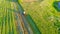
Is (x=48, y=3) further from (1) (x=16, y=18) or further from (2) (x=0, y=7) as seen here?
(2) (x=0, y=7)

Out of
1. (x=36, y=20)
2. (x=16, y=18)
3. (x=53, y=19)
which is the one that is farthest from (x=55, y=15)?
(x=16, y=18)

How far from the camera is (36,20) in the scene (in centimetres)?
142

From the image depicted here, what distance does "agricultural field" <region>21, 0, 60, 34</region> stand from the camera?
51.9 inches

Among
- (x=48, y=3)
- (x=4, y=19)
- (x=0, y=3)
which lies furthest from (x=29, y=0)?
(x=4, y=19)

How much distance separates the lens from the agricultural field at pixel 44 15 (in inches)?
51.9

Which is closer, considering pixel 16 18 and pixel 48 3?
pixel 16 18

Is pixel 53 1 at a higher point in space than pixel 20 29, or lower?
higher

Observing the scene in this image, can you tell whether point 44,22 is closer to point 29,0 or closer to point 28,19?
point 28,19

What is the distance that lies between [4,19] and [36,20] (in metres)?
0.32

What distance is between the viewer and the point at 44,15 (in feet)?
4.87

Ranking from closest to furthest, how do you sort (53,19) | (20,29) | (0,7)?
(20,29), (53,19), (0,7)

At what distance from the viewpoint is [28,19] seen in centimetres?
145

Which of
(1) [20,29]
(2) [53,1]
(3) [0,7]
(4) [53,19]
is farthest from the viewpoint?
(2) [53,1]

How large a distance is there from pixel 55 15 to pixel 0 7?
23.7 inches
